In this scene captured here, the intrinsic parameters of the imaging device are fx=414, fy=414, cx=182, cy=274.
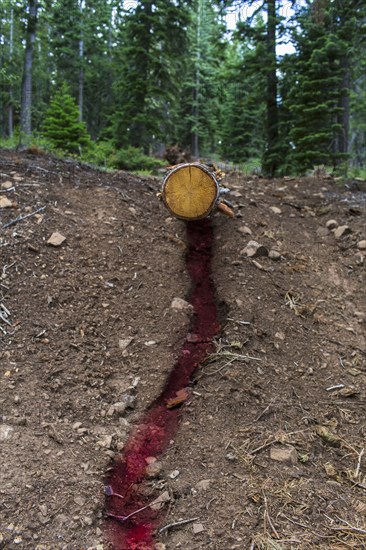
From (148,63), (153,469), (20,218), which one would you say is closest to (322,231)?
(20,218)

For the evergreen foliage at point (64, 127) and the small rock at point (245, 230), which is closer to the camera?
the small rock at point (245, 230)

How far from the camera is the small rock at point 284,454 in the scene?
3001 mm

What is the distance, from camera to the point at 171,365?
379 centimetres

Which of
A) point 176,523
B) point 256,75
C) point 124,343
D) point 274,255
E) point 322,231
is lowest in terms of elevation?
point 176,523

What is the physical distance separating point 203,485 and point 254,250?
288 cm

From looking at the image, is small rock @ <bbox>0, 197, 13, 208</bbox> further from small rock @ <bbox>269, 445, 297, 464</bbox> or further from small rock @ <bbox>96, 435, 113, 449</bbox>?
small rock @ <bbox>269, 445, 297, 464</bbox>

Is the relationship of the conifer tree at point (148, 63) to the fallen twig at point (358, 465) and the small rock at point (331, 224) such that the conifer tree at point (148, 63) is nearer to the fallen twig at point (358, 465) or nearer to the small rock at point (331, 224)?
the small rock at point (331, 224)

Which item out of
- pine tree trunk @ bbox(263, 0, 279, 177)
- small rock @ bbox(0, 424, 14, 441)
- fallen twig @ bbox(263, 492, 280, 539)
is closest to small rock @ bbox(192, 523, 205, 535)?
fallen twig @ bbox(263, 492, 280, 539)

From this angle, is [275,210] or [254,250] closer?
[254,250]

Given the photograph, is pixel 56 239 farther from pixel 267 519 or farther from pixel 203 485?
pixel 267 519

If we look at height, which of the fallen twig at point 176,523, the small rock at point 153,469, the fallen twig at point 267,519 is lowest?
the fallen twig at point 176,523

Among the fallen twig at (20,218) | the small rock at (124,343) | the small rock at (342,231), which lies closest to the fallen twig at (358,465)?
the small rock at (124,343)

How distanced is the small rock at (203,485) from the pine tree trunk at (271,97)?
8.79m

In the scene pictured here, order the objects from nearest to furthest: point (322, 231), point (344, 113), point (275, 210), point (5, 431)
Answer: point (5, 431)
point (322, 231)
point (275, 210)
point (344, 113)
